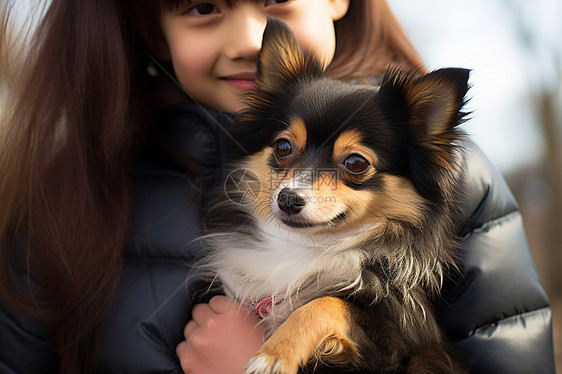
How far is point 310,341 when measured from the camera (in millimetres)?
1489

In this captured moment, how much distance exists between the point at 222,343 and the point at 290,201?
662 millimetres

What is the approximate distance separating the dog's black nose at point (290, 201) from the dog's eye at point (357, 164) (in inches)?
10.7

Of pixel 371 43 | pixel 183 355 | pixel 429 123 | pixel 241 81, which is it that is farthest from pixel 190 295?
pixel 371 43

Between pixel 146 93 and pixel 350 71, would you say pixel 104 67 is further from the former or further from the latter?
pixel 350 71

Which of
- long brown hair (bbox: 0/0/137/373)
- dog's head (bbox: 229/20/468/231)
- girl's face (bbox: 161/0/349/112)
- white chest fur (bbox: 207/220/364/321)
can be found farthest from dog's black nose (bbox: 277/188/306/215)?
long brown hair (bbox: 0/0/137/373)

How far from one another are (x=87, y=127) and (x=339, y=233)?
1254 mm

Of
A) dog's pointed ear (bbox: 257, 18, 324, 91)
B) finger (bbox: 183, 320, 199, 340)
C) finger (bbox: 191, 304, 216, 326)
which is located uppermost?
dog's pointed ear (bbox: 257, 18, 324, 91)

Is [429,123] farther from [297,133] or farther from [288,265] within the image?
[288,265]

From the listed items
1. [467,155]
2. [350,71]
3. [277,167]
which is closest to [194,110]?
[277,167]

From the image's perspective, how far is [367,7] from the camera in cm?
235

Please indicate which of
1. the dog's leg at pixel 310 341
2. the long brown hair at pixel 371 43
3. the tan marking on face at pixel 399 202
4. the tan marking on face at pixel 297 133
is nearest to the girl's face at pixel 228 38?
the long brown hair at pixel 371 43

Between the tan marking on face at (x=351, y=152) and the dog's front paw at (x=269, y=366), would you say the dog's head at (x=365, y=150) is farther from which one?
the dog's front paw at (x=269, y=366)

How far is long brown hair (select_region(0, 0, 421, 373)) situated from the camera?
195cm

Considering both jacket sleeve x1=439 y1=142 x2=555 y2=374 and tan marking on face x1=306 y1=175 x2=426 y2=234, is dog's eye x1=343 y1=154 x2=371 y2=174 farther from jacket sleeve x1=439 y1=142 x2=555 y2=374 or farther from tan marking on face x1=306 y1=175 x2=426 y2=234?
jacket sleeve x1=439 y1=142 x2=555 y2=374
